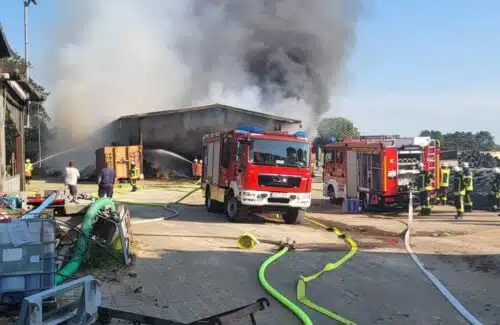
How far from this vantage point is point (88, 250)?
284 inches

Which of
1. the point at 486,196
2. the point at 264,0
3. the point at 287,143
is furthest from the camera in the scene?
the point at 264,0

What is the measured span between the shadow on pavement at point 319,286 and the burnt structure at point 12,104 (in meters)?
4.59

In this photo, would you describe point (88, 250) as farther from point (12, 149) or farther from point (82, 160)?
point (82, 160)

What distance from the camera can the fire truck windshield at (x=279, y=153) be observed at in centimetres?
1284

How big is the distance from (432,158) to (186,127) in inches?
732

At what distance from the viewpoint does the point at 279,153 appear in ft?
42.7

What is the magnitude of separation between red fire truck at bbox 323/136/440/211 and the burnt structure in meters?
9.70

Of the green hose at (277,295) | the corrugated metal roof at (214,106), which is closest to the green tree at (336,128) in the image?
the corrugated metal roof at (214,106)

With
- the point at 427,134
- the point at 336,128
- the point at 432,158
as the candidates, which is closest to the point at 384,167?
the point at 432,158

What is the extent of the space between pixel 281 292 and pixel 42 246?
2.78 meters

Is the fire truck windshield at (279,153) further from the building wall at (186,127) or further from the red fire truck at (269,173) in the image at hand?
the building wall at (186,127)

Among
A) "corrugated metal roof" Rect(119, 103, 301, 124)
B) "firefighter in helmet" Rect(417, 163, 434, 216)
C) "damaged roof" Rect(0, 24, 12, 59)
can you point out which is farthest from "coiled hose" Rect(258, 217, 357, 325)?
"corrugated metal roof" Rect(119, 103, 301, 124)

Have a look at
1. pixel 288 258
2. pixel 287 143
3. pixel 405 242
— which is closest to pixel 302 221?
pixel 287 143

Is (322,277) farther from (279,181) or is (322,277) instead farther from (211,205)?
(211,205)
